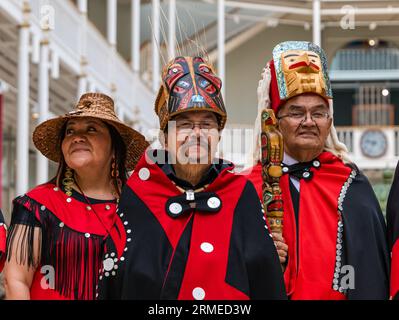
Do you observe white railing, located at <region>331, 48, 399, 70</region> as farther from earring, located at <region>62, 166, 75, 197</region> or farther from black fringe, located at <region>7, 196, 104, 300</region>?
black fringe, located at <region>7, 196, 104, 300</region>

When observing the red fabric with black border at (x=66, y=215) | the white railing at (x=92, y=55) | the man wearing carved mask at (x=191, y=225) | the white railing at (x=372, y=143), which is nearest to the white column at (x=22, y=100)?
the white railing at (x=92, y=55)

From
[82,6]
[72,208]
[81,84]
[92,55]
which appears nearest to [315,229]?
[72,208]

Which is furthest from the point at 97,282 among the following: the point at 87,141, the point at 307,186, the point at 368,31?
the point at 368,31

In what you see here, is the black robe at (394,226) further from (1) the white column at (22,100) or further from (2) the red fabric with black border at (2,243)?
(1) the white column at (22,100)

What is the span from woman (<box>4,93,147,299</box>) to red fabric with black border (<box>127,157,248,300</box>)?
1.55 ft

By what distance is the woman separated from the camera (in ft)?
14.7

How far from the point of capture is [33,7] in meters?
12.9

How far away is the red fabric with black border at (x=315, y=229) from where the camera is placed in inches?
182

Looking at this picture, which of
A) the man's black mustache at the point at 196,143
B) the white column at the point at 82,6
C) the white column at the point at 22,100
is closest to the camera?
the man's black mustache at the point at 196,143

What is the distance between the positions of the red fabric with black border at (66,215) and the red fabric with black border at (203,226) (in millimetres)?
445

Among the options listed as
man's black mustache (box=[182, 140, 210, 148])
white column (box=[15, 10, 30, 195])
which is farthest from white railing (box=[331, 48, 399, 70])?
man's black mustache (box=[182, 140, 210, 148])

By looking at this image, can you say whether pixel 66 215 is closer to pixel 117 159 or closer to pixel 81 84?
pixel 117 159

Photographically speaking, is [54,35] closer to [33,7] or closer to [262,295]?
[33,7]

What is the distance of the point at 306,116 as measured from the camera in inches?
192
